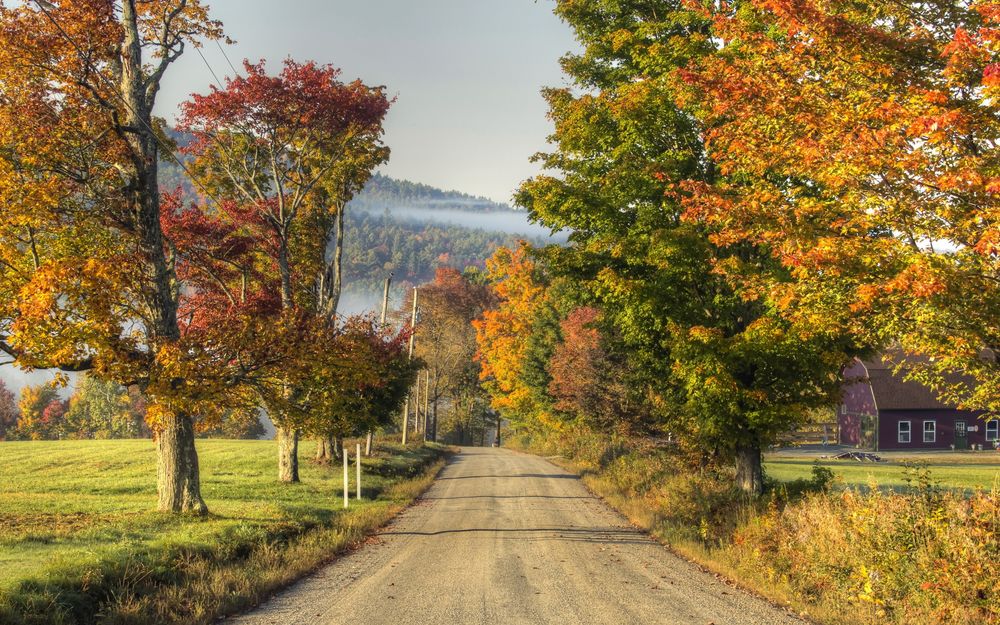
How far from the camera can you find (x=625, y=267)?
14.9 m

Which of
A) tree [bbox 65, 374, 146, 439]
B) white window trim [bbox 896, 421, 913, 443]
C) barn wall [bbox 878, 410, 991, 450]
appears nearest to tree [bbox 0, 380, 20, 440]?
tree [bbox 65, 374, 146, 439]

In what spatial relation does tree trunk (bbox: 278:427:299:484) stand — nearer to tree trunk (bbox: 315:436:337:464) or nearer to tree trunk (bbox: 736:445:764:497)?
tree trunk (bbox: 315:436:337:464)

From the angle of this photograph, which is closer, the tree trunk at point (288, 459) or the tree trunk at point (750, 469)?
the tree trunk at point (750, 469)

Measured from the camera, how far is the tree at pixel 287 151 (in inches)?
779

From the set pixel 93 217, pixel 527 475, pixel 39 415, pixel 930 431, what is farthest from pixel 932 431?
pixel 39 415

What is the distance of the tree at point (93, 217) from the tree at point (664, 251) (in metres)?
8.17

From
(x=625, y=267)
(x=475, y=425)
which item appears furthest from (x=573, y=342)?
(x=475, y=425)

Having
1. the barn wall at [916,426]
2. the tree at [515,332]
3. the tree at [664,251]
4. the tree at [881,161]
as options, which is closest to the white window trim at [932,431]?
the barn wall at [916,426]

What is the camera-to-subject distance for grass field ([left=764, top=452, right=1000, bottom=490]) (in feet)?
76.5

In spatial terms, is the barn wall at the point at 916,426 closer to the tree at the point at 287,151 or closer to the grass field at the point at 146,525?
the grass field at the point at 146,525

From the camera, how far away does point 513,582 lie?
953cm

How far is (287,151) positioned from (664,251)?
14.4 m

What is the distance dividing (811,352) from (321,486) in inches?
575

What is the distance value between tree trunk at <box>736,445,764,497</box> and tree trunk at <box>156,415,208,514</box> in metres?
11.4
